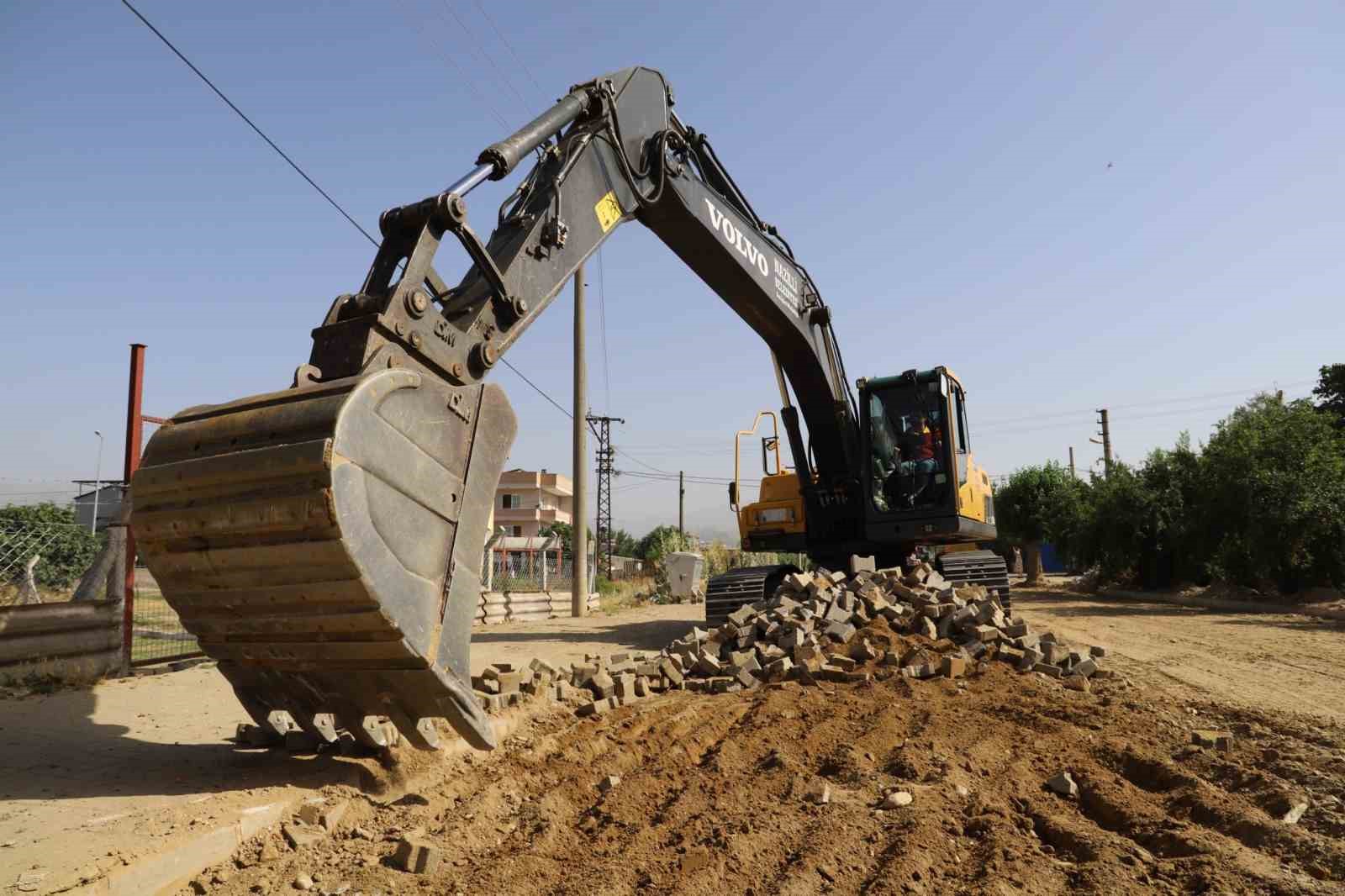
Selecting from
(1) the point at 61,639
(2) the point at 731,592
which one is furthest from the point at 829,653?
(1) the point at 61,639

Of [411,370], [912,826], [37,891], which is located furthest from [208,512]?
[912,826]

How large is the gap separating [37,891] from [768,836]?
2.75 meters

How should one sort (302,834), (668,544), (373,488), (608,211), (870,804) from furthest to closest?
(668,544) < (608,211) < (870,804) < (302,834) < (373,488)

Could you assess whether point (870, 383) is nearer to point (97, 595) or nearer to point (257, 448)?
point (257, 448)

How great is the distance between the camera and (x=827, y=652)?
7.59 metres

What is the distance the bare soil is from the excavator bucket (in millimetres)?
672

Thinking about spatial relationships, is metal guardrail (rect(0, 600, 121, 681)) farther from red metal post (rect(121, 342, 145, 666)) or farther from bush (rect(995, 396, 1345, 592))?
bush (rect(995, 396, 1345, 592))

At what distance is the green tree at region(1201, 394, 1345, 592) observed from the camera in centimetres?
1764

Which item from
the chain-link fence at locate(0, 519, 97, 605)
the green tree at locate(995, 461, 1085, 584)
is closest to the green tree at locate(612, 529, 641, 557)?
the green tree at locate(995, 461, 1085, 584)

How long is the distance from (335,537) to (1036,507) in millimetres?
31914

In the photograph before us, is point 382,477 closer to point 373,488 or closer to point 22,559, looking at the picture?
point 373,488

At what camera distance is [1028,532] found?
32344mm

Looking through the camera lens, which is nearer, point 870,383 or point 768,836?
point 768,836

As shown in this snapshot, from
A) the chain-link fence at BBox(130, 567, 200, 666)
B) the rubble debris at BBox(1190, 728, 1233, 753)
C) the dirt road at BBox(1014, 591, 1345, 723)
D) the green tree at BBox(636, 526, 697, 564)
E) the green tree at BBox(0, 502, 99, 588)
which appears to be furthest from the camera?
the green tree at BBox(636, 526, 697, 564)
